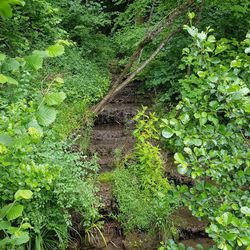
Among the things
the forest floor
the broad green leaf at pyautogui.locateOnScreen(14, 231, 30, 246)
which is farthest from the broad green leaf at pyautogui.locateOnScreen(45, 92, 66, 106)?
the forest floor

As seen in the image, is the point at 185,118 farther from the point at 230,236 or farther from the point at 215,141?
the point at 230,236

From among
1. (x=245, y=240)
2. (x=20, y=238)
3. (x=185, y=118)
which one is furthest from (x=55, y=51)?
(x=245, y=240)

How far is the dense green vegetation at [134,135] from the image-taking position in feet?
5.63

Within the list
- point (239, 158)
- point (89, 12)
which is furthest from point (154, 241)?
point (89, 12)

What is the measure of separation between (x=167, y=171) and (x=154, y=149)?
670 millimetres

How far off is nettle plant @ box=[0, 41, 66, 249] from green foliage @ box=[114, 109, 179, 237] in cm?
121

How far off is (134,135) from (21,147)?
1.94 meters

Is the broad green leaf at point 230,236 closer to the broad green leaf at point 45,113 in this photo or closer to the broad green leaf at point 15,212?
the broad green leaf at point 15,212

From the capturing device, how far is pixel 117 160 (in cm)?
428

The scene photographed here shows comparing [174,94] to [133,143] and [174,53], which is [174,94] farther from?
[133,143]

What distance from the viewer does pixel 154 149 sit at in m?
3.96

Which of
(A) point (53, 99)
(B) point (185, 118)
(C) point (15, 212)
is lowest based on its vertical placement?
(B) point (185, 118)

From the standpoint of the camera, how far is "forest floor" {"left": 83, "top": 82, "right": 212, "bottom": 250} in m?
3.56

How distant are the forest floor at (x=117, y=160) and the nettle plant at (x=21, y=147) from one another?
4.16ft
